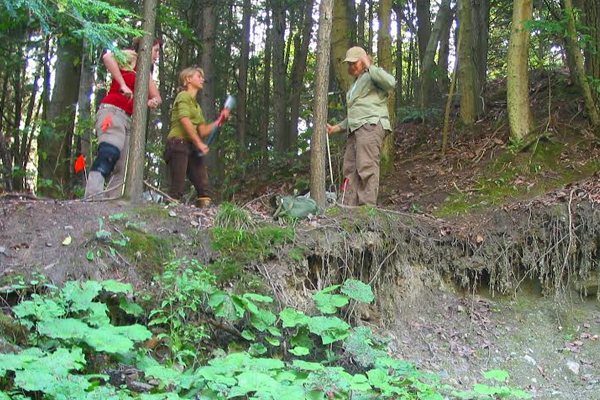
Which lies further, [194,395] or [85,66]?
[85,66]

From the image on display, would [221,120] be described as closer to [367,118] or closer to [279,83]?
[367,118]

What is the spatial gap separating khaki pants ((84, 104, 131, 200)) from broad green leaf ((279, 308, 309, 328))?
2391 millimetres

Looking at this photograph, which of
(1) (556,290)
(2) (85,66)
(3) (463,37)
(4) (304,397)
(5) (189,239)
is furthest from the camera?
(3) (463,37)

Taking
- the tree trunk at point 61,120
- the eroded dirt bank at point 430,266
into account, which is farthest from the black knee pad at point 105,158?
the tree trunk at point 61,120

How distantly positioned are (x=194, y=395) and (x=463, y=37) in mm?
8161

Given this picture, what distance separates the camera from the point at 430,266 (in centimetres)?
757

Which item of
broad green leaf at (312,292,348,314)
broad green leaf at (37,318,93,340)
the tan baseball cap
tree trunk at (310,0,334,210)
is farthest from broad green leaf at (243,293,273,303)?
the tan baseball cap

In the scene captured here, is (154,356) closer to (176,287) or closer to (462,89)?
(176,287)

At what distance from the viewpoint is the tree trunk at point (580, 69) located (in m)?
8.99

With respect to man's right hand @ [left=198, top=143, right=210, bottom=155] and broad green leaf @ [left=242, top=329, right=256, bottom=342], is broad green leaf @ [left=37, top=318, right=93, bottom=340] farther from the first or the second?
man's right hand @ [left=198, top=143, right=210, bottom=155]

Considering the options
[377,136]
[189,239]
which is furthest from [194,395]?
[377,136]

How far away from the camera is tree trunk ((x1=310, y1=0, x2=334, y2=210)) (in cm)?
717

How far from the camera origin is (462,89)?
36.2ft

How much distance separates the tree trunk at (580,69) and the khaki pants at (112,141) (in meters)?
6.15
